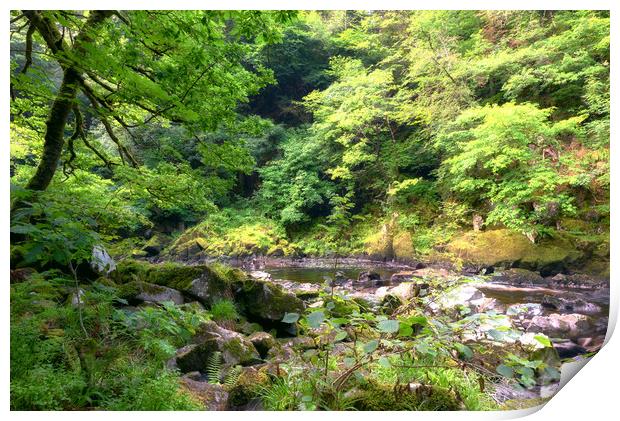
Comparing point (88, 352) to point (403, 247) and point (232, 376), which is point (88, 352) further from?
point (403, 247)

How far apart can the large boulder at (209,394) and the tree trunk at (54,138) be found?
1.80 metres

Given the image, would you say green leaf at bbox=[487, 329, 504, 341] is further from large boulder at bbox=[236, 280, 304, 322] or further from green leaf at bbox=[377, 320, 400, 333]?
large boulder at bbox=[236, 280, 304, 322]

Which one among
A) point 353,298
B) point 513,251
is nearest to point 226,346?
point 353,298

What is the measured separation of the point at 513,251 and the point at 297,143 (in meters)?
2.37

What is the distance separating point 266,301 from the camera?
358 centimetres

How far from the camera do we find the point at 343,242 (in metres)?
3.46

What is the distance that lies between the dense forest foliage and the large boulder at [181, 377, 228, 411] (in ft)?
0.80

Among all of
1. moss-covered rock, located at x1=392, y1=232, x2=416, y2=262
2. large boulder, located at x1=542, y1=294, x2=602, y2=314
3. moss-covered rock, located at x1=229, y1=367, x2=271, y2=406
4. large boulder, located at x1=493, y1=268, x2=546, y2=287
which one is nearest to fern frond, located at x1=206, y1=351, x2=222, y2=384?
moss-covered rock, located at x1=229, y1=367, x2=271, y2=406

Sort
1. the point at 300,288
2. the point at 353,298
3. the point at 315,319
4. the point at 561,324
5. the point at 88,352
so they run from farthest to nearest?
the point at 300,288, the point at 561,324, the point at 353,298, the point at 88,352, the point at 315,319

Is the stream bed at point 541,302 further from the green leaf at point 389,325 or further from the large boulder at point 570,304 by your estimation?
the green leaf at point 389,325

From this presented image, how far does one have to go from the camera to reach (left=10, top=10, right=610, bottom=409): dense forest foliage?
8.22 ft
